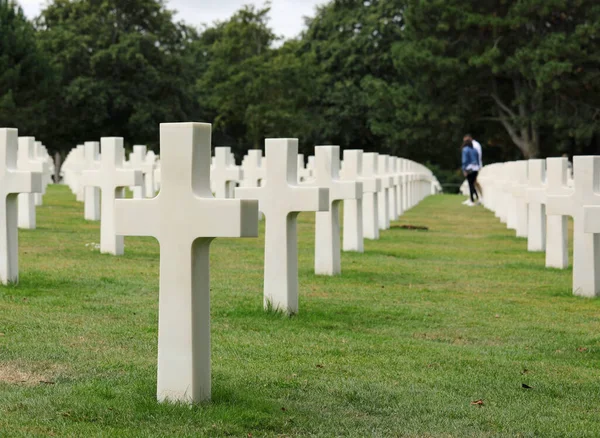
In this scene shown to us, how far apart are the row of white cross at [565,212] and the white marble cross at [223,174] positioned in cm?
462

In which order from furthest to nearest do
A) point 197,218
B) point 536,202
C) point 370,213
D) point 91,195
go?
point 91,195 → point 370,213 → point 536,202 → point 197,218

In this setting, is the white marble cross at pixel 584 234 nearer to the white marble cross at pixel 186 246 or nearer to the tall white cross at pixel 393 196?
the white marble cross at pixel 186 246

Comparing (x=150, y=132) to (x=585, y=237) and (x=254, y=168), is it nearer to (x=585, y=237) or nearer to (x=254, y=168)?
(x=254, y=168)

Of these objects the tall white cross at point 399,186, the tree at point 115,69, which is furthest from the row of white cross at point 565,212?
the tree at point 115,69

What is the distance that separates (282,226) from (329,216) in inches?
110

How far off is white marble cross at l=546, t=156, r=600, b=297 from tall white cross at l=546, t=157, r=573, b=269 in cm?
226

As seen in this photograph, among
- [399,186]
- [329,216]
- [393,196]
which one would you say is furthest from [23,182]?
[399,186]

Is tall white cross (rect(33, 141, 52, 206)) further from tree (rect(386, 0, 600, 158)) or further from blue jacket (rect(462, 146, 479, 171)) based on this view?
tree (rect(386, 0, 600, 158))

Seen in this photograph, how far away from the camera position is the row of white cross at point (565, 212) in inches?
412

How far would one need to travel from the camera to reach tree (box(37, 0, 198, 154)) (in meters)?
61.8

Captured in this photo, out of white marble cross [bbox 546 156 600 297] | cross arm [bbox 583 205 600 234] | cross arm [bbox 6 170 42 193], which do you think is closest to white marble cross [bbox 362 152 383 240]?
white marble cross [bbox 546 156 600 297]

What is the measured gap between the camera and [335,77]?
6612cm

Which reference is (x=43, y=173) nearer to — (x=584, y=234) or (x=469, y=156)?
(x=584, y=234)

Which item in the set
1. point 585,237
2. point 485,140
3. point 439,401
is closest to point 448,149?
point 485,140
